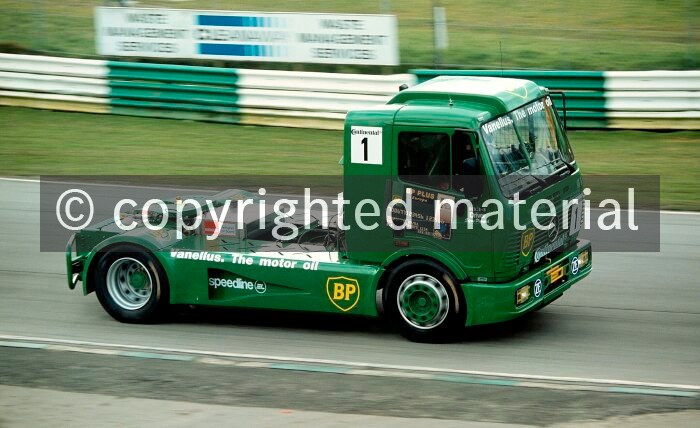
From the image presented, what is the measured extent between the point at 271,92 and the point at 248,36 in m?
1.51

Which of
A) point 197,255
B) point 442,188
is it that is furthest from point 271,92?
point 442,188

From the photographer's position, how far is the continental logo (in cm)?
901

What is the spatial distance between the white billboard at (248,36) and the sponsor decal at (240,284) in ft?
35.0

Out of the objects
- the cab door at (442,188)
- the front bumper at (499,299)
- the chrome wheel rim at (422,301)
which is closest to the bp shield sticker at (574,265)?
the front bumper at (499,299)

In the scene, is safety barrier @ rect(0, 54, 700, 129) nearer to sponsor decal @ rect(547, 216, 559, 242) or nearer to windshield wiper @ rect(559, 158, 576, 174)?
windshield wiper @ rect(559, 158, 576, 174)

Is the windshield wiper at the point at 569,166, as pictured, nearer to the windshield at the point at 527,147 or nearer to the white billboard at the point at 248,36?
the windshield at the point at 527,147

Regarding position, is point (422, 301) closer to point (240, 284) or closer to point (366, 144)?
point (366, 144)

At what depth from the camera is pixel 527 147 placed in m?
9.34

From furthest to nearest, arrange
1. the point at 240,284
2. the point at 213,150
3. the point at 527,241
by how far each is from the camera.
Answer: the point at 213,150 < the point at 240,284 < the point at 527,241

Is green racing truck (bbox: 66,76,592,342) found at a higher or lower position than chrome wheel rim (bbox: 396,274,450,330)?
higher

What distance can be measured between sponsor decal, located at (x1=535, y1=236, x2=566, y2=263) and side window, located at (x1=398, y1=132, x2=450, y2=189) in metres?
1.10

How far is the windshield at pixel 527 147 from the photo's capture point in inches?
352

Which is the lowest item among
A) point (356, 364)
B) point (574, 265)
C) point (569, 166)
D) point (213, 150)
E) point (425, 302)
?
point (356, 364)

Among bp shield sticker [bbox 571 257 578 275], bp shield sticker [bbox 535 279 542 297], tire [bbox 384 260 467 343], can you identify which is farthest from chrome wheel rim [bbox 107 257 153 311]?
bp shield sticker [bbox 571 257 578 275]
